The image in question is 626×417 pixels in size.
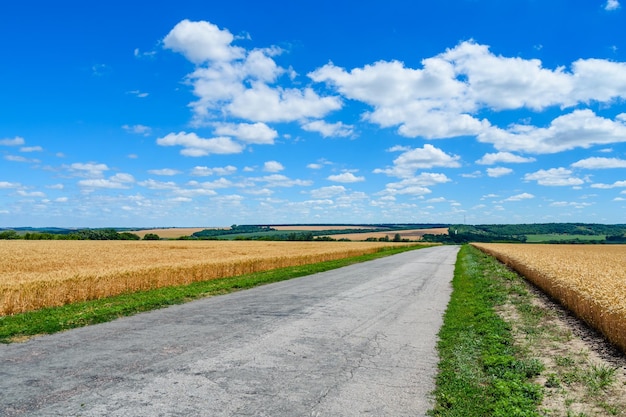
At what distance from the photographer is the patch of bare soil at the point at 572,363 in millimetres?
6324

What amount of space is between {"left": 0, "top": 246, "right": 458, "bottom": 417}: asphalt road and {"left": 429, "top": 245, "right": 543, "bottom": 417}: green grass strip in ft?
1.02

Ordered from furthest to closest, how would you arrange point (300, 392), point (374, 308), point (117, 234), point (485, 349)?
point (117, 234) < point (374, 308) < point (485, 349) < point (300, 392)

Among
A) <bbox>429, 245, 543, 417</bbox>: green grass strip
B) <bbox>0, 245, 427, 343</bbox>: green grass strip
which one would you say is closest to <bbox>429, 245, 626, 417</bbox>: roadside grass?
<bbox>429, 245, 543, 417</bbox>: green grass strip

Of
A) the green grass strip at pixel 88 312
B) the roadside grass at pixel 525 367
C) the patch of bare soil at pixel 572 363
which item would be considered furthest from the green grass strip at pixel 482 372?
the green grass strip at pixel 88 312

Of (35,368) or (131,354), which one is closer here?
(35,368)

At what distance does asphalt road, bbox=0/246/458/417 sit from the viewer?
19.8ft

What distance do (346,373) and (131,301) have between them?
10.8 metres

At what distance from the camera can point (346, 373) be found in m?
7.64

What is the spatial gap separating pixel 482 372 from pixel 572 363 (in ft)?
6.84

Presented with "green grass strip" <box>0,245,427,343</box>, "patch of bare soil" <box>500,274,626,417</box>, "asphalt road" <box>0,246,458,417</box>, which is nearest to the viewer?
"asphalt road" <box>0,246,458,417</box>

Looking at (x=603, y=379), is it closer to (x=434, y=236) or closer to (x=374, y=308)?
(x=374, y=308)

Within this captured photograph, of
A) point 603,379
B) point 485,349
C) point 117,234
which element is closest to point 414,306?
point 485,349

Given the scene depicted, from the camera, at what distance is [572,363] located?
8.37 meters

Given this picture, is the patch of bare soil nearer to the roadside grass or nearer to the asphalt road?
the roadside grass
